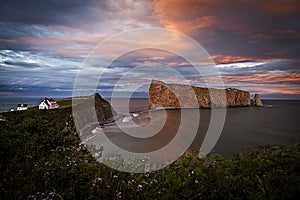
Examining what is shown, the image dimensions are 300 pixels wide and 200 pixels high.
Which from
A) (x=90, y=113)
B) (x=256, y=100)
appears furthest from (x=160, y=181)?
(x=256, y=100)

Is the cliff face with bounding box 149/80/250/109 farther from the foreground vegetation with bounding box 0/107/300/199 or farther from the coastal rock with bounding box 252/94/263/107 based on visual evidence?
the foreground vegetation with bounding box 0/107/300/199

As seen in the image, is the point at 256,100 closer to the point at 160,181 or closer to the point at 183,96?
the point at 183,96

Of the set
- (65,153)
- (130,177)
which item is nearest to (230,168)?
(130,177)

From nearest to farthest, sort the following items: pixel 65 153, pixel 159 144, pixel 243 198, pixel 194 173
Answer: pixel 243 198 < pixel 194 173 < pixel 65 153 < pixel 159 144

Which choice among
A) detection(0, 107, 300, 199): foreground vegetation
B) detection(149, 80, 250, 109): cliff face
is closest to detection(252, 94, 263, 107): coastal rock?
detection(149, 80, 250, 109): cliff face

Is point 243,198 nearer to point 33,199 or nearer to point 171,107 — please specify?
point 33,199

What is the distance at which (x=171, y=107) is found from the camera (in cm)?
6400

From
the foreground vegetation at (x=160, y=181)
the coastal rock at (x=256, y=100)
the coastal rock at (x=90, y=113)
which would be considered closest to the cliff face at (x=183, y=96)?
the coastal rock at (x=256, y=100)

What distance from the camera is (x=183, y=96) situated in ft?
226

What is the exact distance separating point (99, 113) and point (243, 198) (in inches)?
1035

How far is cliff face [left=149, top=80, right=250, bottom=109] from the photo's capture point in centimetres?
6519

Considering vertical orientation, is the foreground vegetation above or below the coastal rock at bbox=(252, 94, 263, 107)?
above

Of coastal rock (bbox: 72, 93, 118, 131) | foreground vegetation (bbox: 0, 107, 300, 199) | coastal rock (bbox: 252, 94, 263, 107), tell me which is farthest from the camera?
coastal rock (bbox: 252, 94, 263, 107)

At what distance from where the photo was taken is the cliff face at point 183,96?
65188 mm
